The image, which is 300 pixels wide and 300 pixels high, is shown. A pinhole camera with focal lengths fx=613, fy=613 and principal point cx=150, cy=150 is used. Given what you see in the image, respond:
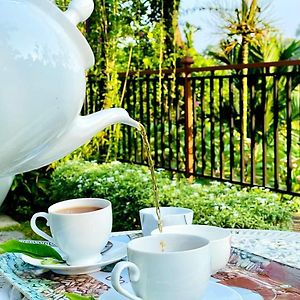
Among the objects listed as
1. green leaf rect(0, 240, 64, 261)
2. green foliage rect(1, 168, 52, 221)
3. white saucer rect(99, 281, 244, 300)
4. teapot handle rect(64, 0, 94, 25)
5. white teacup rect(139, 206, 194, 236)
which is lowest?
green foliage rect(1, 168, 52, 221)

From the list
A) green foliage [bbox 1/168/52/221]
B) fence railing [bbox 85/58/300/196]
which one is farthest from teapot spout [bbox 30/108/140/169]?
green foliage [bbox 1/168/52/221]

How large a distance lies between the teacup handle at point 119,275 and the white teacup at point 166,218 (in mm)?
366

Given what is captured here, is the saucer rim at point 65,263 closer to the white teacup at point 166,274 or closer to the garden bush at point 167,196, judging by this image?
the white teacup at point 166,274

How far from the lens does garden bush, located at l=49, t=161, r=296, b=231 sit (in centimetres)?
254

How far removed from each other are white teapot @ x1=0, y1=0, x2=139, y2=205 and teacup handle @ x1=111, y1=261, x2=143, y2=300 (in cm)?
19

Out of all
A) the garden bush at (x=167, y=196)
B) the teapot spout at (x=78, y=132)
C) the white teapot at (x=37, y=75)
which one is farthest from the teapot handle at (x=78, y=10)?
the garden bush at (x=167, y=196)

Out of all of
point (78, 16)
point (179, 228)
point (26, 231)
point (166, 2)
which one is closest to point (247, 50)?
point (166, 2)

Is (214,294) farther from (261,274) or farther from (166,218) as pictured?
(166,218)

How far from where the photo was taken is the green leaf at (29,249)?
107cm

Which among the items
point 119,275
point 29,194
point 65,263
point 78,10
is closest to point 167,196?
point 65,263

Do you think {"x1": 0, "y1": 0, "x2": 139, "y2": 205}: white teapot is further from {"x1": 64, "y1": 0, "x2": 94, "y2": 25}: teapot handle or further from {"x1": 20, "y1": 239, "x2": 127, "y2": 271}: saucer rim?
{"x1": 20, "y1": 239, "x2": 127, "y2": 271}: saucer rim

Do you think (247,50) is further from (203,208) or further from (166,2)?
(203,208)

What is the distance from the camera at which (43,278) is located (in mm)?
1076

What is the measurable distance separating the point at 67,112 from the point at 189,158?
325 centimetres
